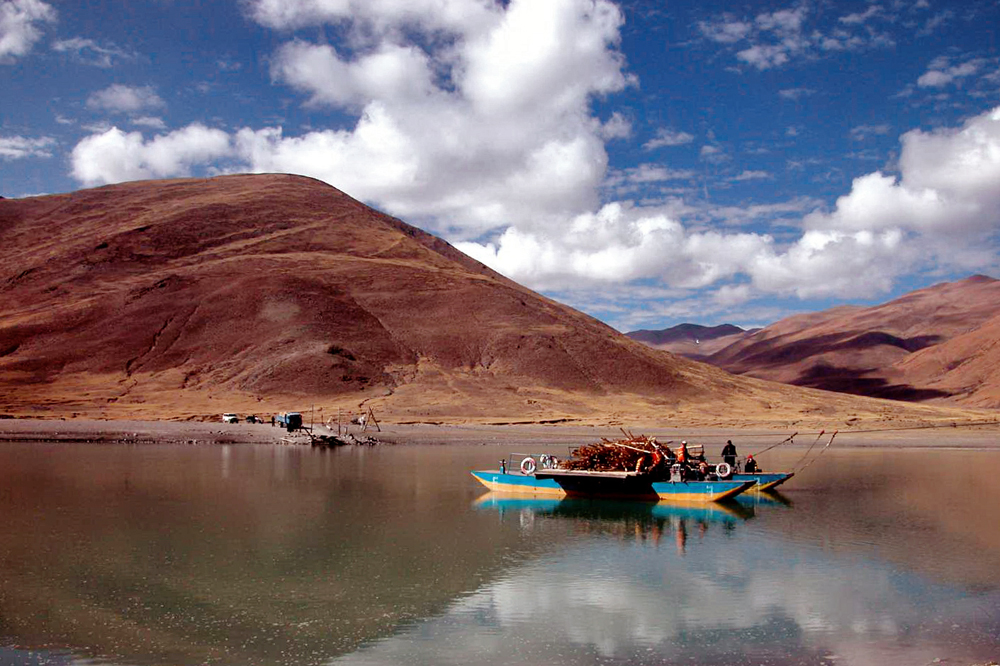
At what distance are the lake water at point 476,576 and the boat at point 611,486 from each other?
878mm

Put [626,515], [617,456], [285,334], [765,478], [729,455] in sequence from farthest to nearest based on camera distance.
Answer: [285,334], [729,455], [765,478], [617,456], [626,515]

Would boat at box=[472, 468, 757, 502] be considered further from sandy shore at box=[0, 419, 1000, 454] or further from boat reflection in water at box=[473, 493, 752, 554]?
sandy shore at box=[0, 419, 1000, 454]

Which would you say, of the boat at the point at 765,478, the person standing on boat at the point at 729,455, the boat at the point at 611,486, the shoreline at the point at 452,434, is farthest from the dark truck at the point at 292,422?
the boat at the point at 765,478

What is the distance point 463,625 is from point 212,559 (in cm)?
812

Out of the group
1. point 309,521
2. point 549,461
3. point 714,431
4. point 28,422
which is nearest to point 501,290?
point 714,431

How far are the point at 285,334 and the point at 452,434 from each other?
171 ft

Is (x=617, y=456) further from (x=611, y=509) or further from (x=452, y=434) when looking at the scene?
(x=452, y=434)

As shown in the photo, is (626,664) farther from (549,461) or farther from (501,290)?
(501,290)

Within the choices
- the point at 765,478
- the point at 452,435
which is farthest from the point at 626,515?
the point at 452,435

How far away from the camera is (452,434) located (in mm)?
69375

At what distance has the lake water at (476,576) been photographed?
14336 millimetres

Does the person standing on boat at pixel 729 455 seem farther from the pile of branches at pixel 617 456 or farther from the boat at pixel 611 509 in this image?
the pile of branches at pixel 617 456

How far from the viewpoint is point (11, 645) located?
45.9ft

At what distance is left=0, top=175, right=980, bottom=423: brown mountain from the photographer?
97.3 metres
